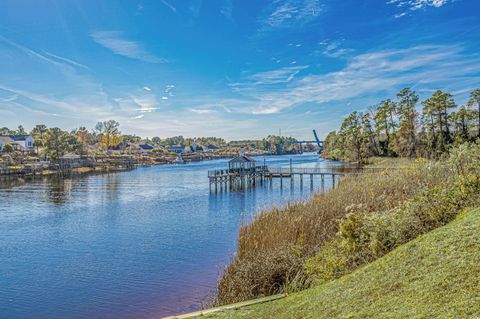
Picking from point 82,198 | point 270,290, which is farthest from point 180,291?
point 82,198

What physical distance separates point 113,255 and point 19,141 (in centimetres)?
8327

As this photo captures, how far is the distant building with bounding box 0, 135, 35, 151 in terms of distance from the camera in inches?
3113

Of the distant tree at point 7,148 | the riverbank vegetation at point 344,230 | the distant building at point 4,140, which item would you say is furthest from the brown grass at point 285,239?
the distant building at point 4,140

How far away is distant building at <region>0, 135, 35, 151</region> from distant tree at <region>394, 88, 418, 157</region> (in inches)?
2933

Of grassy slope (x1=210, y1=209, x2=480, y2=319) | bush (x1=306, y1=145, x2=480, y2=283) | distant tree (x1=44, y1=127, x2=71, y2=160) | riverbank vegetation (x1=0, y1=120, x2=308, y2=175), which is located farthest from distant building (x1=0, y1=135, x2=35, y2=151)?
grassy slope (x1=210, y1=209, x2=480, y2=319)

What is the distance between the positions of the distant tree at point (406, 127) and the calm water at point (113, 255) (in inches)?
1122

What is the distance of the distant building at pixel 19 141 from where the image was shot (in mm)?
79062

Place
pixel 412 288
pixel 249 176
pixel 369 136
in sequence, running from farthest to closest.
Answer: pixel 369 136
pixel 249 176
pixel 412 288

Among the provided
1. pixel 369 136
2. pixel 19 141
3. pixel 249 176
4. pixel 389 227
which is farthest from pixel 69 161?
pixel 389 227

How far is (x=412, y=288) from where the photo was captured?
502 cm

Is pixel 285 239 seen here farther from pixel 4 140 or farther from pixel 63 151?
pixel 4 140

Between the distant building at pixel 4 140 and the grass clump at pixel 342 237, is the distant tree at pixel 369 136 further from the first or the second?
the distant building at pixel 4 140

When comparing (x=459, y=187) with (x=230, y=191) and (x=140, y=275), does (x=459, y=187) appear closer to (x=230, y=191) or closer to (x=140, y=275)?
(x=140, y=275)

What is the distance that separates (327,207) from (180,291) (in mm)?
6334
